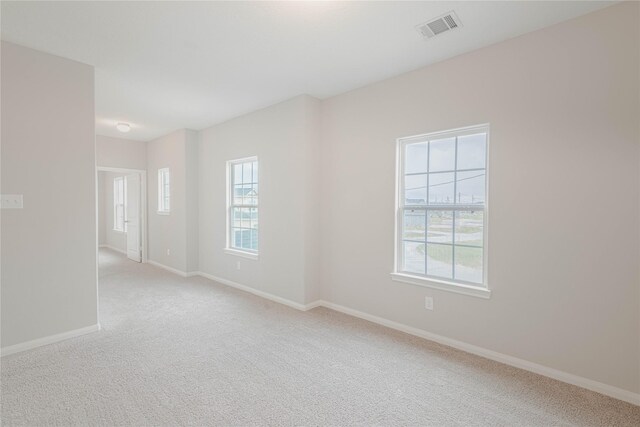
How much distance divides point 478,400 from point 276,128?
11.6ft

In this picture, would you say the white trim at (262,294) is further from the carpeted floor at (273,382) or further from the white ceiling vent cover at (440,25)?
the white ceiling vent cover at (440,25)

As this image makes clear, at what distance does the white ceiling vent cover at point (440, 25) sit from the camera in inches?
87.4

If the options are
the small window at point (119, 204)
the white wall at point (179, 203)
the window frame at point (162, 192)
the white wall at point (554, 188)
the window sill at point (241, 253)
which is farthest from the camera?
the small window at point (119, 204)

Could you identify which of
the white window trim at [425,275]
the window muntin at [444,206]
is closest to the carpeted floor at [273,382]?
the white window trim at [425,275]

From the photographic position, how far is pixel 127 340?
2.91 meters

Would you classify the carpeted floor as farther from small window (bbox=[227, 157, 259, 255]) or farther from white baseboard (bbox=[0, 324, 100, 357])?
small window (bbox=[227, 157, 259, 255])

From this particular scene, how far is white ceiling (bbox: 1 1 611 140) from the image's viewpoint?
2.13 m

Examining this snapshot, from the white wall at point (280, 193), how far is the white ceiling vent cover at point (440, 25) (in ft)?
5.49

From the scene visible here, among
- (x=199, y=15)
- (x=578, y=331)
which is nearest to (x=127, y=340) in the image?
(x=199, y=15)

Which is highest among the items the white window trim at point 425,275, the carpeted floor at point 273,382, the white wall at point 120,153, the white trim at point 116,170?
the white wall at point 120,153

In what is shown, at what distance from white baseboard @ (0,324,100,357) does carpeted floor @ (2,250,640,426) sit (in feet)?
0.27

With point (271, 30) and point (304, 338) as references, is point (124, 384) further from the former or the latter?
point (271, 30)

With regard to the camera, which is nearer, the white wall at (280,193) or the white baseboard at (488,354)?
the white baseboard at (488,354)

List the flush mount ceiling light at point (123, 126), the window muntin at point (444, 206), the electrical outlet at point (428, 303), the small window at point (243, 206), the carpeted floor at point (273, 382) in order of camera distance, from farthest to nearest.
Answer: the flush mount ceiling light at point (123, 126)
the small window at point (243, 206)
the electrical outlet at point (428, 303)
the window muntin at point (444, 206)
the carpeted floor at point (273, 382)
